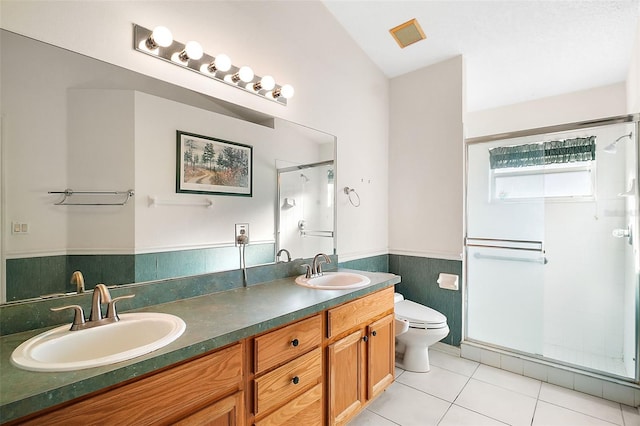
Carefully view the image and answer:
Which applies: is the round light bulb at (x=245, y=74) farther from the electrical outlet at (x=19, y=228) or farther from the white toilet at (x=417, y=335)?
the white toilet at (x=417, y=335)

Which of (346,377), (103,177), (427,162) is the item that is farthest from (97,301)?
(427,162)

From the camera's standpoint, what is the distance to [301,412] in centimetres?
141

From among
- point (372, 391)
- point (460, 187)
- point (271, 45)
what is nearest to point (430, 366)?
point (372, 391)

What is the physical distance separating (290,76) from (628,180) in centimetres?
253

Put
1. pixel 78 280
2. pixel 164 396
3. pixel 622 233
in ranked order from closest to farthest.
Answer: pixel 164 396 → pixel 78 280 → pixel 622 233

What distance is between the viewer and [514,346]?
2525 mm

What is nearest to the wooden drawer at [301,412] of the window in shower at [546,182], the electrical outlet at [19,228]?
the electrical outlet at [19,228]

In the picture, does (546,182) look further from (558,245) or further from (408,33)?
(408,33)

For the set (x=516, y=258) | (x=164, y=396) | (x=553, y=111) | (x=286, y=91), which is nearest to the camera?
(x=164, y=396)

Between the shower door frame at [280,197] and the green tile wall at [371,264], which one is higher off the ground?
the shower door frame at [280,197]

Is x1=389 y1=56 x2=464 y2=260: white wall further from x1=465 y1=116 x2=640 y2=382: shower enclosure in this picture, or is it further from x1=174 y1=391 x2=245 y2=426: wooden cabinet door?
x1=174 y1=391 x2=245 y2=426: wooden cabinet door

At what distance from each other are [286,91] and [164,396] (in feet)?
5.74

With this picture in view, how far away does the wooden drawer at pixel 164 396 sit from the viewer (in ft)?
2.57

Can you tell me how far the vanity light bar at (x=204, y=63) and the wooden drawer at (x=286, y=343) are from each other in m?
1.37
